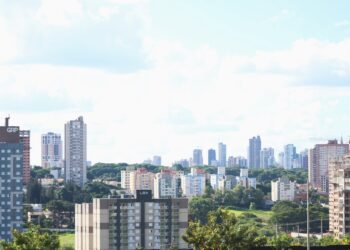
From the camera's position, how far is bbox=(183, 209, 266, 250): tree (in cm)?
2230

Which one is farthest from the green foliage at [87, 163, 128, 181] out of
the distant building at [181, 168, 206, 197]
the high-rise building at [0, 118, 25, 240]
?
the high-rise building at [0, 118, 25, 240]

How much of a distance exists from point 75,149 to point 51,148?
24.8 meters

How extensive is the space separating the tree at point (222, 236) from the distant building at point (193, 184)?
93706mm

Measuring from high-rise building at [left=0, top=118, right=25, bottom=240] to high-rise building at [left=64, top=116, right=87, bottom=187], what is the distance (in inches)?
2134

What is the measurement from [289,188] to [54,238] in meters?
90.2

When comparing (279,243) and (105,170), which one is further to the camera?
(105,170)

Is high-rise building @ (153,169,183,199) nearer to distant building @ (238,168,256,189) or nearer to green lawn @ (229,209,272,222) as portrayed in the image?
distant building @ (238,168,256,189)

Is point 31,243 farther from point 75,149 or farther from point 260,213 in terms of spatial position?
point 75,149

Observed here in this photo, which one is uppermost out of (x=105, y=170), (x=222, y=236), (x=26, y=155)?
(x=26, y=155)

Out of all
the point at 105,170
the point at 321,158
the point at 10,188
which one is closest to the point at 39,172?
the point at 105,170

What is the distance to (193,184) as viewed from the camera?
120 m

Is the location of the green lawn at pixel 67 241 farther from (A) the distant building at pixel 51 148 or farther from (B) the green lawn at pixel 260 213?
(A) the distant building at pixel 51 148

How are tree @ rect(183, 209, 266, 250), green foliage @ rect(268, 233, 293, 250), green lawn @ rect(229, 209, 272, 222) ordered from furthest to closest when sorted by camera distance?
green lawn @ rect(229, 209, 272, 222) < green foliage @ rect(268, 233, 293, 250) < tree @ rect(183, 209, 266, 250)

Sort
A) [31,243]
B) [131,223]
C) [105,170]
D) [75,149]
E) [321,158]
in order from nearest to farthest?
[31,243] → [131,223] → [75,149] → [105,170] → [321,158]
